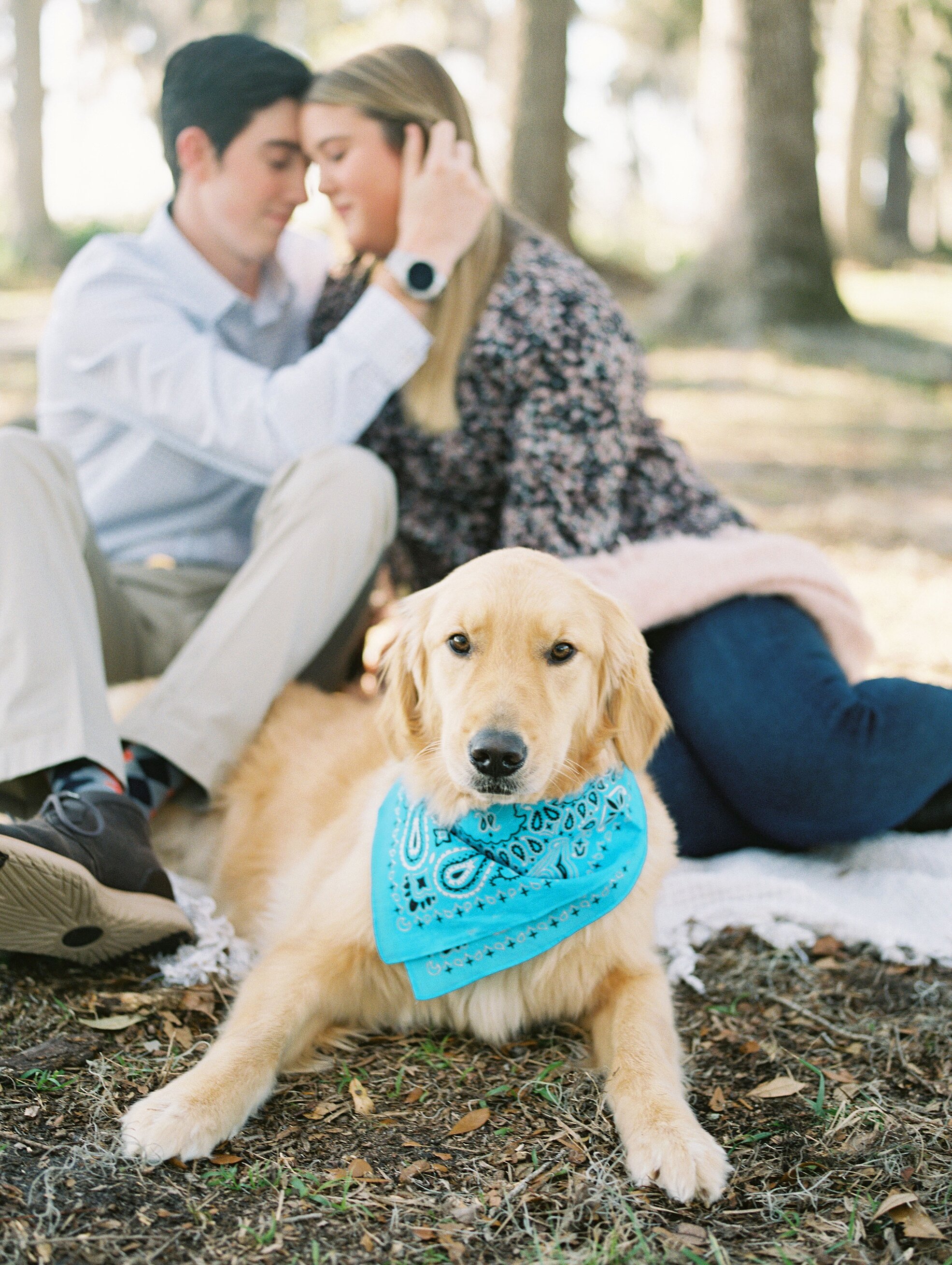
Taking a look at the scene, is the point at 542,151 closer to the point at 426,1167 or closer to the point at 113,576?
the point at 113,576

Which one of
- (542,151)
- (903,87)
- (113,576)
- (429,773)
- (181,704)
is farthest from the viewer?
(903,87)

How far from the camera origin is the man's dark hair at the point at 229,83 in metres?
3.52

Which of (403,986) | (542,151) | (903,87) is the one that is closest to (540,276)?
(403,986)

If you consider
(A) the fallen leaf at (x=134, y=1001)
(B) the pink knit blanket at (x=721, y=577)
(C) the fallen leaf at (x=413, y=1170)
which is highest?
(B) the pink knit blanket at (x=721, y=577)

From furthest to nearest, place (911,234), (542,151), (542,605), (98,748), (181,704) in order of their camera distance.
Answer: (911,234)
(542,151)
(181,704)
(98,748)
(542,605)

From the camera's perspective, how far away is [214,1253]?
5.83 ft

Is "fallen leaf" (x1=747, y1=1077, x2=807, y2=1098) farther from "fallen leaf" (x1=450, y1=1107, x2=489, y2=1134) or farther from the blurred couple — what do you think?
the blurred couple

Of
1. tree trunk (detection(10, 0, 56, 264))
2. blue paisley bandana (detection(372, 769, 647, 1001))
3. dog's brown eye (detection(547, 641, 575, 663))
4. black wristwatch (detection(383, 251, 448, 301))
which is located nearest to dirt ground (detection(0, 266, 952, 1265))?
blue paisley bandana (detection(372, 769, 647, 1001))

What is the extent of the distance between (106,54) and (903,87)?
79.0 ft

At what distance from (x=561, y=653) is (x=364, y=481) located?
115 centimetres

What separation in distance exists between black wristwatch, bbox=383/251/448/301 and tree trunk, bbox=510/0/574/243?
7.17 meters

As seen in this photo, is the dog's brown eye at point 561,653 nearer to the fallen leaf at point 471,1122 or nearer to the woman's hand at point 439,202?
the fallen leaf at point 471,1122

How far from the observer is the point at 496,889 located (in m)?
2.38

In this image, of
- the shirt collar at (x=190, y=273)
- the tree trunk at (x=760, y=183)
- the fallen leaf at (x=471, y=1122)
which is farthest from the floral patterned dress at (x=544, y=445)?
the tree trunk at (x=760, y=183)
